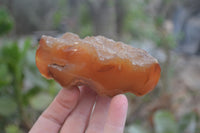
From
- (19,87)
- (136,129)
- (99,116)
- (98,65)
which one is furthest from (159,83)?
(98,65)

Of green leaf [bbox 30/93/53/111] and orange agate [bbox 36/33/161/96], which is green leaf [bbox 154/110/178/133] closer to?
orange agate [bbox 36/33/161/96]

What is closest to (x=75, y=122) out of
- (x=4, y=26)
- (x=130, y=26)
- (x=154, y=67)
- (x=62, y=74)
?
(x=62, y=74)

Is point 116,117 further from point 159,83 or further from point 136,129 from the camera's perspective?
point 159,83

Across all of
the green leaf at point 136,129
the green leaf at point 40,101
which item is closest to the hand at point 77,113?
the green leaf at point 136,129

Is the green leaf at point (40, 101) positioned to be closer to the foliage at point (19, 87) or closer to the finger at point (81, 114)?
the foliage at point (19, 87)

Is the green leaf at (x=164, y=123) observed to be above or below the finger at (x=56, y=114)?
below

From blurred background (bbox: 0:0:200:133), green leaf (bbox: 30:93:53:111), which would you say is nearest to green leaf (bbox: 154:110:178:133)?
blurred background (bbox: 0:0:200:133)

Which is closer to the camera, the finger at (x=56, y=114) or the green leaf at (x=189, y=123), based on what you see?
the finger at (x=56, y=114)
